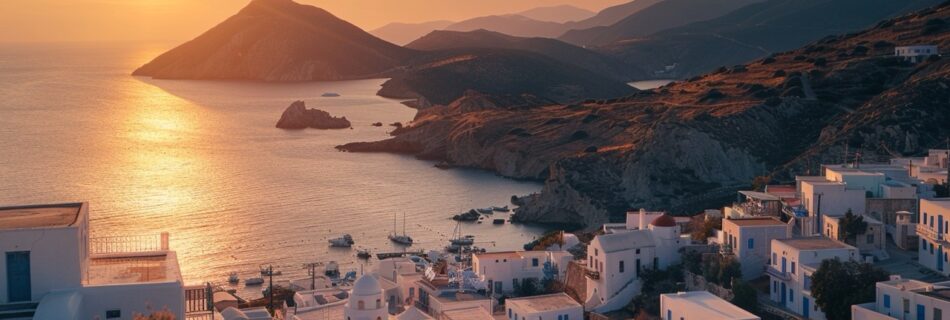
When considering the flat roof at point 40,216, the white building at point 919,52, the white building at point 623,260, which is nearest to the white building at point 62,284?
the flat roof at point 40,216

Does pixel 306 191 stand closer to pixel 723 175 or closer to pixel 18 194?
pixel 18 194

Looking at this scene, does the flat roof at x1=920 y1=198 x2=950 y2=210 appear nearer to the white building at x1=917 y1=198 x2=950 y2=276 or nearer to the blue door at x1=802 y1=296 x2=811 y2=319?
the white building at x1=917 y1=198 x2=950 y2=276

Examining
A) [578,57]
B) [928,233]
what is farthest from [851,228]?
[578,57]

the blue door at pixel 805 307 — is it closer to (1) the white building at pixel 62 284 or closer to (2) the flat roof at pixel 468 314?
(2) the flat roof at pixel 468 314

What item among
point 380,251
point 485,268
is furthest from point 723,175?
point 485,268

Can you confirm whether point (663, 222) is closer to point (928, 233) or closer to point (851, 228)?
point (851, 228)

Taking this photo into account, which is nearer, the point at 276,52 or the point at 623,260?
the point at 623,260
